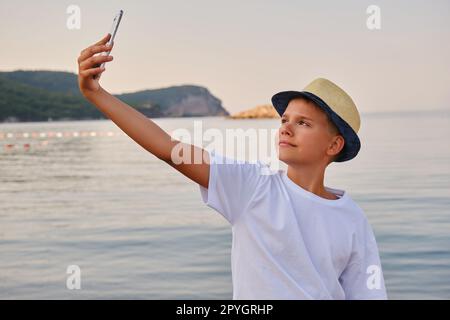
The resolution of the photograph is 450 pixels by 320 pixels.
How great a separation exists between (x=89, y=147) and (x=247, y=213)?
1154 inches

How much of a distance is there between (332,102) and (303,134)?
0.14 m

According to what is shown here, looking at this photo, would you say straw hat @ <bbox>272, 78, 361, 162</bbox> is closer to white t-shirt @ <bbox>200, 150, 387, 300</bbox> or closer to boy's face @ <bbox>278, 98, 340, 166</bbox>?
boy's face @ <bbox>278, 98, 340, 166</bbox>

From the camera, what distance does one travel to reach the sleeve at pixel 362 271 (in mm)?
2697

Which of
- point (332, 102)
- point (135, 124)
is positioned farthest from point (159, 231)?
point (135, 124)

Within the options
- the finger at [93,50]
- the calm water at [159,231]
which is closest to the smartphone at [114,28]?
the finger at [93,50]

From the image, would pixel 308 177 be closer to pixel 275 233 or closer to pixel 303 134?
pixel 303 134

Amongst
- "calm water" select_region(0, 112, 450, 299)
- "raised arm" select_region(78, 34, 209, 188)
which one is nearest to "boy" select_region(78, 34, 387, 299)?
"raised arm" select_region(78, 34, 209, 188)

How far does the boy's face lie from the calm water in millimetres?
5039

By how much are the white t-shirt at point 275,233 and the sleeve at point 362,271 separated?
0.19 feet

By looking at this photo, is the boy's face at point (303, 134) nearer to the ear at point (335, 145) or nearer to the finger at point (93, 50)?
the ear at point (335, 145)

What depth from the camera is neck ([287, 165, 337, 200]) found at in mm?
2713

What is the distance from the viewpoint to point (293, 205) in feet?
8.55
